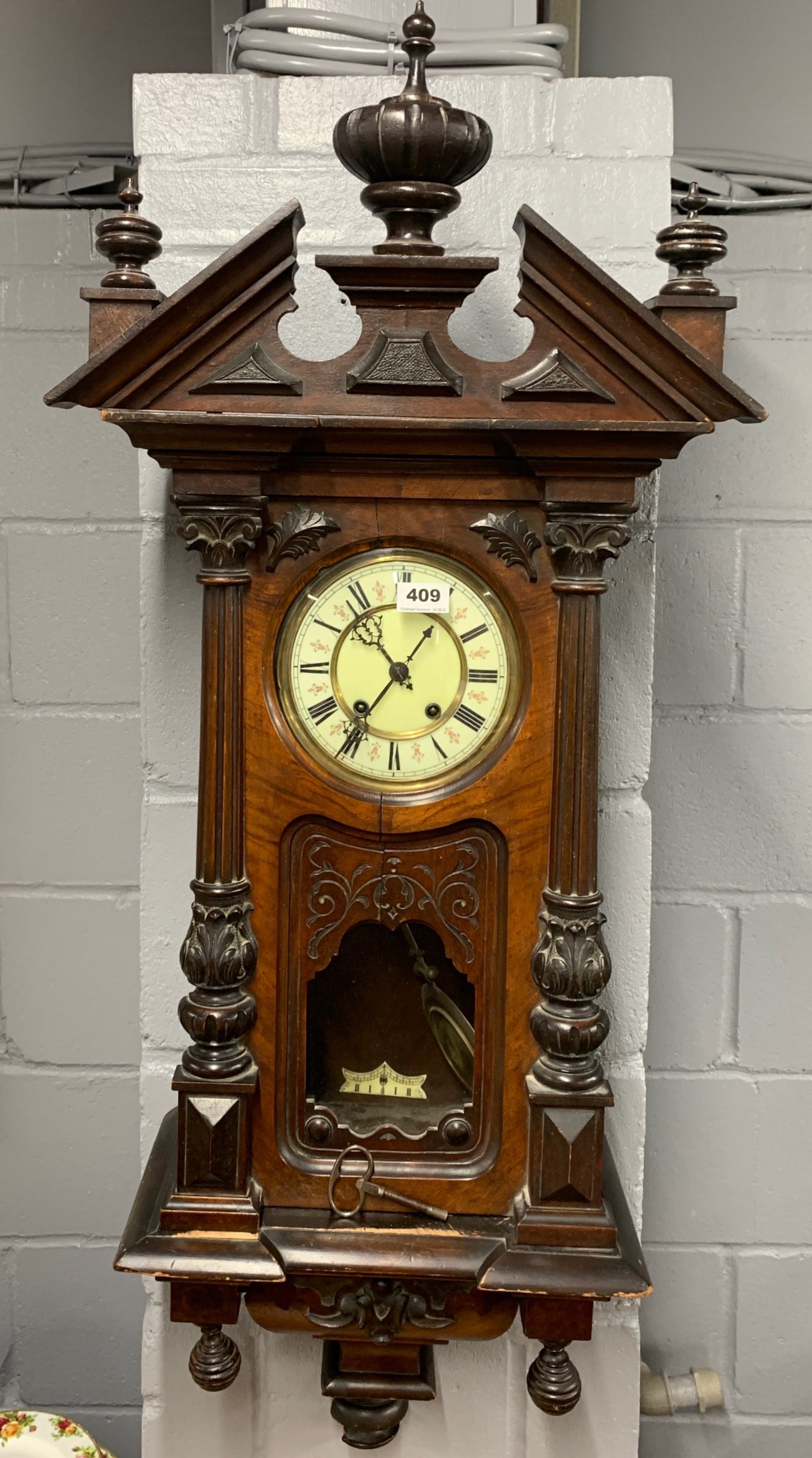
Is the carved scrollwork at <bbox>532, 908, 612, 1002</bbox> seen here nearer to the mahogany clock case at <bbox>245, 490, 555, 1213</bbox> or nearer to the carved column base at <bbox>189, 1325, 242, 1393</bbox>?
the mahogany clock case at <bbox>245, 490, 555, 1213</bbox>

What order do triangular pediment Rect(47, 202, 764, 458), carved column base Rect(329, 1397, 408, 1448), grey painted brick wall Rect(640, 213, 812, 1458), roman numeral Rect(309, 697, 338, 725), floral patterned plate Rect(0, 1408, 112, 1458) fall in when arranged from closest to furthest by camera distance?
triangular pediment Rect(47, 202, 764, 458)
roman numeral Rect(309, 697, 338, 725)
carved column base Rect(329, 1397, 408, 1448)
floral patterned plate Rect(0, 1408, 112, 1458)
grey painted brick wall Rect(640, 213, 812, 1458)

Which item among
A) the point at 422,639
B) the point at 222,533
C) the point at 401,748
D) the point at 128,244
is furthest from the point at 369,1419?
the point at 128,244

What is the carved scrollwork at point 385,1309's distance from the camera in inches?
42.5

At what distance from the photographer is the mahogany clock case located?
3.42ft

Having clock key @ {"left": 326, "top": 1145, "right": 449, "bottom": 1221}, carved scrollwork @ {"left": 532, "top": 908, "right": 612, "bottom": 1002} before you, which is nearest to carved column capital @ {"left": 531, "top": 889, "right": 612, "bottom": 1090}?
carved scrollwork @ {"left": 532, "top": 908, "right": 612, "bottom": 1002}

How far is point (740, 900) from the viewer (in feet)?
4.99

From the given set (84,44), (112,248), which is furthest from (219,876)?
(84,44)

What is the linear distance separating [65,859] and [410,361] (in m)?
0.88

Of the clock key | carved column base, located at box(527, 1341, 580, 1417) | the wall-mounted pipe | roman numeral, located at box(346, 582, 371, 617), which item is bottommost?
the wall-mounted pipe

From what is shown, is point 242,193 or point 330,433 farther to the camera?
point 242,193

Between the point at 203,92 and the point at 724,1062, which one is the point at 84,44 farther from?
the point at 724,1062

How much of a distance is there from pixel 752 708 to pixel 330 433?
2.47ft

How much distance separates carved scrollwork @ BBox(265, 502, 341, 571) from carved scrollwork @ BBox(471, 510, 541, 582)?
5.3 inches

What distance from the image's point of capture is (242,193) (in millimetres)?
1204
